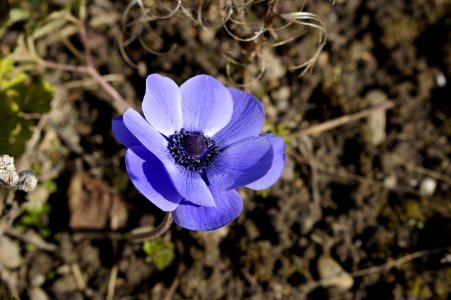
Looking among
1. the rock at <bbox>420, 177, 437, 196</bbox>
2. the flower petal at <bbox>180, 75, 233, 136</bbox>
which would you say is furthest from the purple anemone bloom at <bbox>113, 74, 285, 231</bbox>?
the rock at <bbox>420, 177, 437, 196</bbox>

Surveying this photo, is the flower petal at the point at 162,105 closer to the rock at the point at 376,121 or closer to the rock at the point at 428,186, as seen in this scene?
the rock at the point at 376,121

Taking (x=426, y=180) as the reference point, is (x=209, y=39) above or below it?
above

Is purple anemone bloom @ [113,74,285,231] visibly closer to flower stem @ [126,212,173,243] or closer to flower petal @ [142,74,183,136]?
flower petal @ [142,74,183,136]

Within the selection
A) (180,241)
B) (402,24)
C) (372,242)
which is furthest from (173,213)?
(402,24)

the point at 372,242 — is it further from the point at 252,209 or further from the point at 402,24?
the point at 402,24


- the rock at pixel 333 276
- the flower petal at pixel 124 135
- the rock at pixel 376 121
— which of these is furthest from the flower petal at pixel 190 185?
the rock at pixel 376 121

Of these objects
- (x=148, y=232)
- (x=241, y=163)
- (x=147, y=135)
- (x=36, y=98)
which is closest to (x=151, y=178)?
(x=147, y=135)

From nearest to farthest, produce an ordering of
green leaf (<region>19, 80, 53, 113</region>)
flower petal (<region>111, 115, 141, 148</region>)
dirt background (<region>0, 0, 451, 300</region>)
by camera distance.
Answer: flower petal (<region>111, 115, 141, 148</region>)
green leaf (<region>19, 80, 53, 113</region>)
dirt background (<region>0, 0, 451, 300</region>)
